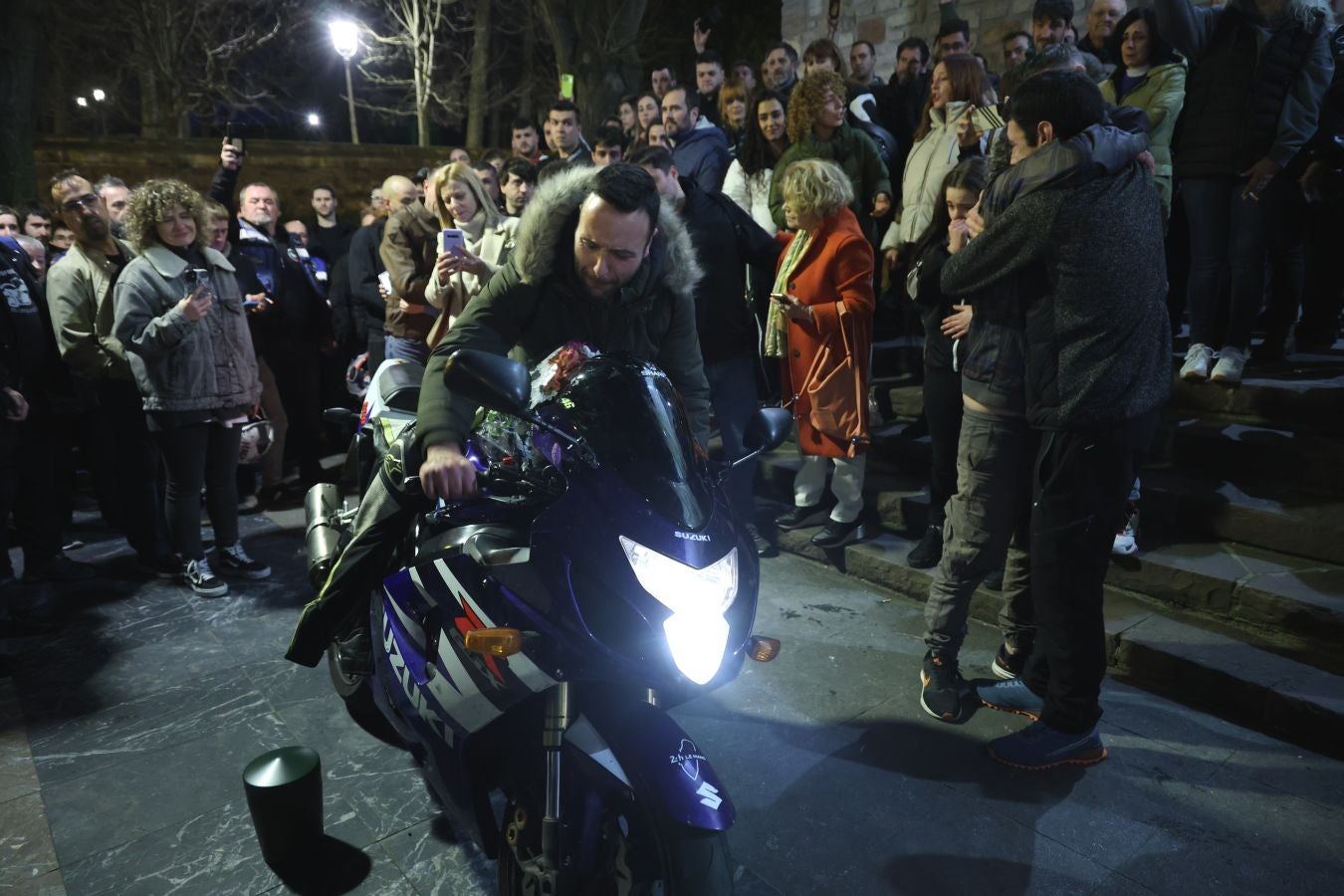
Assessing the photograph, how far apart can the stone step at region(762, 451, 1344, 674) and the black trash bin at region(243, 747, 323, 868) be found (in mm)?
3436

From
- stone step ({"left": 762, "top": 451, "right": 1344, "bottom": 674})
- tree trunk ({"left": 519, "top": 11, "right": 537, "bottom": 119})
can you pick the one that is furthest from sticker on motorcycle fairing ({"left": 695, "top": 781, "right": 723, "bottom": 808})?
tree trunk ({"left": 519, "top": 11, "right": 537, "bottom": 119})

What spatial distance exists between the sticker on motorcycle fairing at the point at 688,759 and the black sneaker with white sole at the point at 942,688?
67.5 inches

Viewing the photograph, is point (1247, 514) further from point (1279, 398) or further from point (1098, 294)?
point (1098, 294)

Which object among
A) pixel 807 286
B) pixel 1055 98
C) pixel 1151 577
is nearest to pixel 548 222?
pixel 1055 98

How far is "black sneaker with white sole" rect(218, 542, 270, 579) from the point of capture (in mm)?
4926

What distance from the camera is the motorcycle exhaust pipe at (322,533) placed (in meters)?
3.05

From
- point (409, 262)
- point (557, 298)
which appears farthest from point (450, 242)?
point (557, 298)

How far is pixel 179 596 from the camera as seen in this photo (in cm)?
467

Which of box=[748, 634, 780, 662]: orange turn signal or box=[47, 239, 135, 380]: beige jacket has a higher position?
box=[47, 239, 135, 380]: beige jacket

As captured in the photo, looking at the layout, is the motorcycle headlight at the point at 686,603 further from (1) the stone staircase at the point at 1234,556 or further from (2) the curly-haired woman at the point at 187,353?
(2) the curly-haired woman at the point at 187,353

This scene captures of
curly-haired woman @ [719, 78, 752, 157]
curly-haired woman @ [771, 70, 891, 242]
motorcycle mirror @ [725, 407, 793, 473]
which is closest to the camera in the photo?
motorcycle mirror @ [725, 407, 793, 473]

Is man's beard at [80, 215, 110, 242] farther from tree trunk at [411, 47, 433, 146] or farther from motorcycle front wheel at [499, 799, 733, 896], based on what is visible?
tree trunk at [411, 47, 433, 146]

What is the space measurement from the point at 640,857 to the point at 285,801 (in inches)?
45.8

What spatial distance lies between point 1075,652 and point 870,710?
0.84 metres
